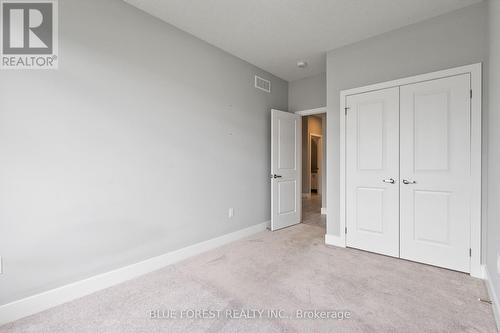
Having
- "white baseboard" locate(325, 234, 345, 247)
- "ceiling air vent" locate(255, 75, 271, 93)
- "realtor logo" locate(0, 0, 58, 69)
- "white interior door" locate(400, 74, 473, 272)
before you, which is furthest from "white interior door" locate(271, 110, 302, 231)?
"realtor logo" locate(0, 0, 58, 69)

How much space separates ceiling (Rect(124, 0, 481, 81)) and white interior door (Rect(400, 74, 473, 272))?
30.5 inches

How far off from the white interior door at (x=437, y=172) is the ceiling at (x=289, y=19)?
77 cm

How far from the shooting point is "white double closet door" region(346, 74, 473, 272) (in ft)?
8.07

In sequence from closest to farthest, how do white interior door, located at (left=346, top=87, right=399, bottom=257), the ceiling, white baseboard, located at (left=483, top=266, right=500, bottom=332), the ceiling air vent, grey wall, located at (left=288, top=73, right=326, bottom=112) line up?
white baseboard, located at (left=483, top=266, right=500, bottom=332)
the ceiling
white interior door, located at (left=346, top=87, right=399, bottom=257)
the ceiling air vent
grey wall, located at (left=288, top=73, right=326, bottom=112)

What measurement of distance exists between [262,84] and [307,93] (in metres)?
0.91

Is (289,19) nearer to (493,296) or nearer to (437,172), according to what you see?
(437,172)

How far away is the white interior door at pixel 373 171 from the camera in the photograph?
9.36 ft

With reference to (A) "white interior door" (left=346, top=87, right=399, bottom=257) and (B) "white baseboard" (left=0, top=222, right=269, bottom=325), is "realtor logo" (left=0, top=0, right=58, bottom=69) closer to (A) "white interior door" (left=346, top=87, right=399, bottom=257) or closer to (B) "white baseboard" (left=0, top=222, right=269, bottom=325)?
(B) "white baseboard" (left=0, top=222, right=269, bottom=325)

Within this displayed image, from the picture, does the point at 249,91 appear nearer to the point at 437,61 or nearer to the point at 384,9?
the point at 384,9

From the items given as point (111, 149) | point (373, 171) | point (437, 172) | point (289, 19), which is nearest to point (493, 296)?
point (437, 172)

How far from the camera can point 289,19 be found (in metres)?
2.65

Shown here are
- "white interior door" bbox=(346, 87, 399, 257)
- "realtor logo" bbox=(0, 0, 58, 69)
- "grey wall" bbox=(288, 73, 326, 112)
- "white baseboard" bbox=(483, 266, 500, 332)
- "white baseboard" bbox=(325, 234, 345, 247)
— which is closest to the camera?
"white baseboard" bbox=(483, 266, 500, 332)

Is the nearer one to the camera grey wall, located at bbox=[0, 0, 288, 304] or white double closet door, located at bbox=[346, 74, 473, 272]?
grey wall, located at bbox=[0, 0, 288, 304]

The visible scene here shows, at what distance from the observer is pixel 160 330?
1615 mm
